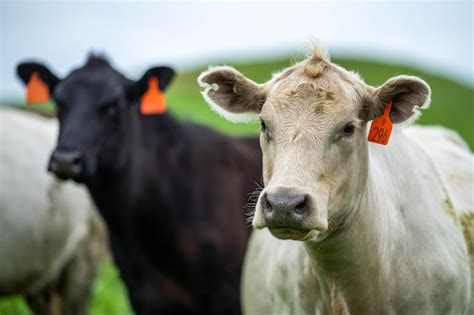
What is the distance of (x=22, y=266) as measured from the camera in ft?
26.6

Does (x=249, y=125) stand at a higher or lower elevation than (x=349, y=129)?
lower

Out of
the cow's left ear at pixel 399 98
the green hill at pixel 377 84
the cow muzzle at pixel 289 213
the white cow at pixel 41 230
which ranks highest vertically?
the cow's left ear at pixel 399 98

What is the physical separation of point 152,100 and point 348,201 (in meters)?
3.95

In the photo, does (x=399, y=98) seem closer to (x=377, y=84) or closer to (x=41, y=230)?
(x=41, y=230)

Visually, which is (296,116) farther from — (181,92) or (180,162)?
(181,92)

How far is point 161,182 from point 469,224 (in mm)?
3485

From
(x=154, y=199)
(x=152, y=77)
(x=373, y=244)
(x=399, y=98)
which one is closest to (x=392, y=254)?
(x=373, y=244)

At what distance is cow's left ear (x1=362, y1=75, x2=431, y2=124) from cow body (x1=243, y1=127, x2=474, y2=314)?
334 mm

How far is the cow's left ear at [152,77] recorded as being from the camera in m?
7.68

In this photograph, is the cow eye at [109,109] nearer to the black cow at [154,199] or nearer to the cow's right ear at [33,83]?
the black cow at [154,199]

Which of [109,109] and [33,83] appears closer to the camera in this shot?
[109,109]

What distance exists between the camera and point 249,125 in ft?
89.4

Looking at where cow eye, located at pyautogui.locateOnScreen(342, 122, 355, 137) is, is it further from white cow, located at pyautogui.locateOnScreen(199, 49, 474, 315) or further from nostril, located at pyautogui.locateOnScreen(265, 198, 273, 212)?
nostril, located at pyautogui.locateOnScreen(265, 198, 273, 212)

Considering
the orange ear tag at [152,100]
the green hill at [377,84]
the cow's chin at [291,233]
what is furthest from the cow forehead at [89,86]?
the green hill at [377,84]
